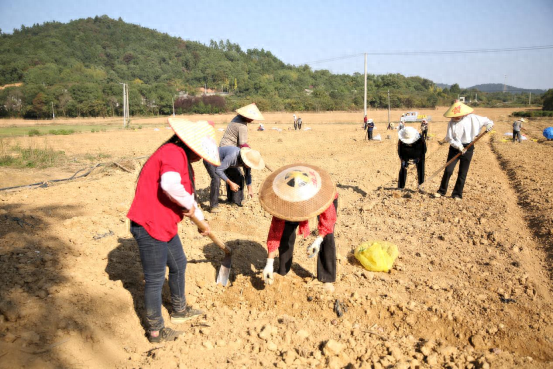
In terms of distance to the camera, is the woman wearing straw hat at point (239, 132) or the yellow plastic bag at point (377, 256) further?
the woman wearing straw hat at point (239, 132)

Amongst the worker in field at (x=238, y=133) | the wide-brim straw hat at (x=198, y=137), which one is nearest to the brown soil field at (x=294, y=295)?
the worker in field at (x=238, y=133)

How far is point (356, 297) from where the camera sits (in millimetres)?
3725

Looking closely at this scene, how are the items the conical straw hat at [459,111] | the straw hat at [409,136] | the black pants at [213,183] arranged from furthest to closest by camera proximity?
the straw hat at [409,136] → the conical straw hat at [459,111] → the black pants at [213,183]

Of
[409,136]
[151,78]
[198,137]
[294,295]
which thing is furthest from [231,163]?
[151,78]

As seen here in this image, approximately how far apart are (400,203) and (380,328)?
419 centimetres

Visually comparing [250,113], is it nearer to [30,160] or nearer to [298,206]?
[298,206]

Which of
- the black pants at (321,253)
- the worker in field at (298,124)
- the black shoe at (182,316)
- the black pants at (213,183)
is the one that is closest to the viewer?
the black shoe at (182,316)

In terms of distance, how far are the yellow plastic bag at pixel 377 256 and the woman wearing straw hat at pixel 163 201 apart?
237 centimetres

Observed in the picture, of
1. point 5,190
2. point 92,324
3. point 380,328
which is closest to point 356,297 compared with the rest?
point 380,328

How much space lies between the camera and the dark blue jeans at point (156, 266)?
2.86 meters

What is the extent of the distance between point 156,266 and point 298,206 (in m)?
1.25

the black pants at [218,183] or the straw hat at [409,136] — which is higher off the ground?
the straw hat at [409,136]

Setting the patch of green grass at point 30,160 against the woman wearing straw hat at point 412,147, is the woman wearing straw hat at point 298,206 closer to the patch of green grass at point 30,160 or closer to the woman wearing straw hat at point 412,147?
the woman wearing straw hat at point 412,147

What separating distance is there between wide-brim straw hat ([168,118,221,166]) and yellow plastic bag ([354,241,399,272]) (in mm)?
2441
